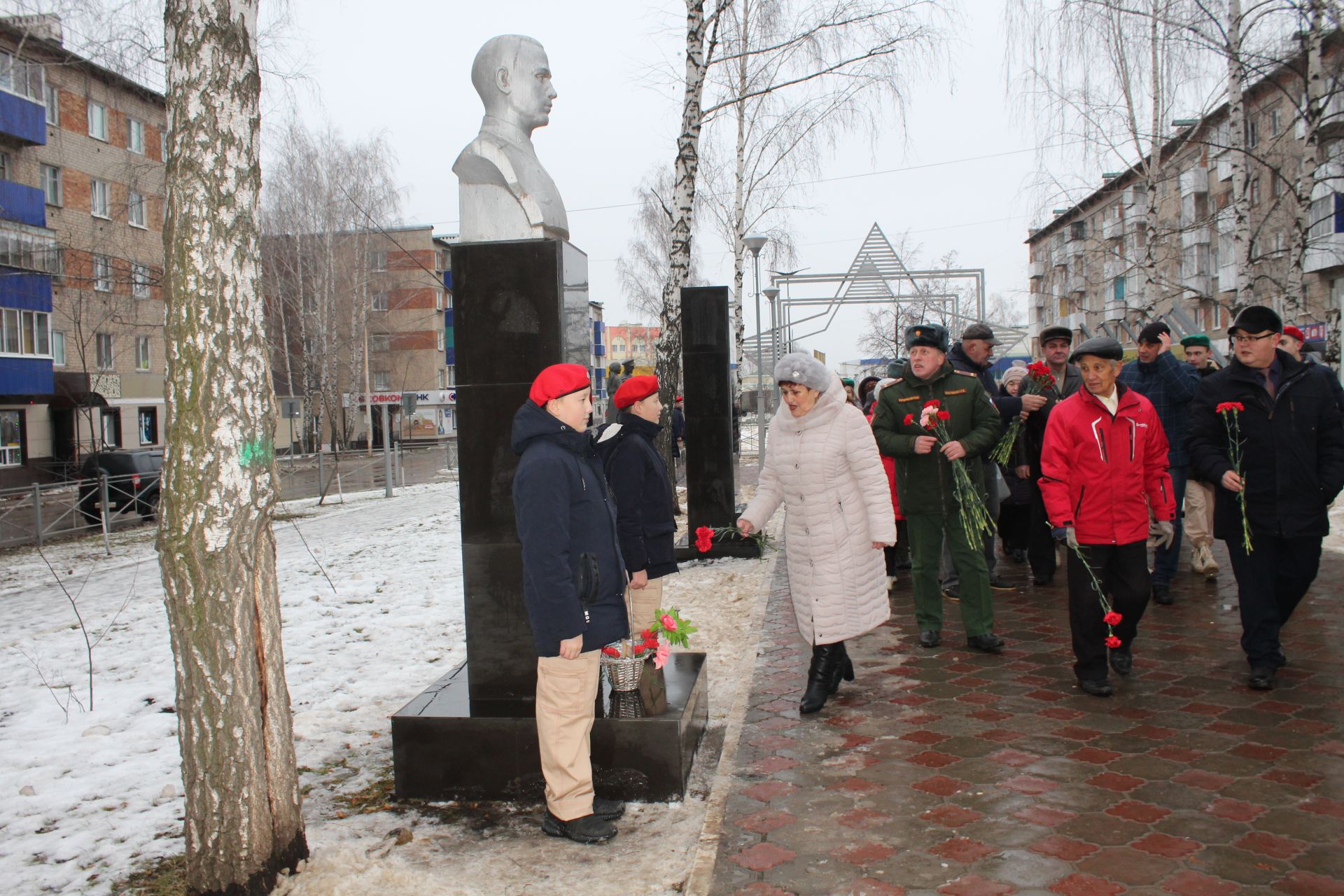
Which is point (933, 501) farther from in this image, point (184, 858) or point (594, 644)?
point (184, 858)

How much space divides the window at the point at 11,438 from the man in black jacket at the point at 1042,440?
32.6 m

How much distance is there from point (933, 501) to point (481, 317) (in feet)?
10.5

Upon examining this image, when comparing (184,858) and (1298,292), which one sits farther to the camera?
(1298,292)

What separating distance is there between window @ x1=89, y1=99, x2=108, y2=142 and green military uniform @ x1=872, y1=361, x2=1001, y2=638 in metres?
37.8

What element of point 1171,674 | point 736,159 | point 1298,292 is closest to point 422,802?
point 1171,674

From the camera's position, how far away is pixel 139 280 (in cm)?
2628

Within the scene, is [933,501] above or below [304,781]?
above

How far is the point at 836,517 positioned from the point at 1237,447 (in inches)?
86.4

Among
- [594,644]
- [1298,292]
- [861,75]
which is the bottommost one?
[594,644]

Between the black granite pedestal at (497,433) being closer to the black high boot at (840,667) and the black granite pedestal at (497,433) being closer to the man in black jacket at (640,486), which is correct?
the man in black jacket at (640,486)

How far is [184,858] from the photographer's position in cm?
361

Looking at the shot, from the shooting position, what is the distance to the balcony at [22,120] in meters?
28.6

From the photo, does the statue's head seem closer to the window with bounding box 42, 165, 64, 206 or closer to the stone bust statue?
the stone bust statue

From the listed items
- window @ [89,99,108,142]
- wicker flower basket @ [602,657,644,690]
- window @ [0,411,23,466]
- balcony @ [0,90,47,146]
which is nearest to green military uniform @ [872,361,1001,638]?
wicker flower basket @ [602,657,644,690]
